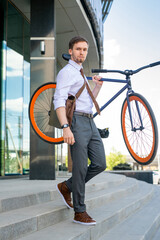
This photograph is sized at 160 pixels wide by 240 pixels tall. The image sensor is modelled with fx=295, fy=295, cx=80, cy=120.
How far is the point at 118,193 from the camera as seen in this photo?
5.92 metres

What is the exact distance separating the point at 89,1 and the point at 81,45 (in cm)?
688

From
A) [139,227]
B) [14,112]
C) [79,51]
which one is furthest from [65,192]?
[14,112]

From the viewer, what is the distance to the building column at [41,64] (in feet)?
23.4

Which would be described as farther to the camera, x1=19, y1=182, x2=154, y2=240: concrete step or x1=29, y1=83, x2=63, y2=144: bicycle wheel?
x1=29, y1=83, x2=63, y2=144: bicycle wheel

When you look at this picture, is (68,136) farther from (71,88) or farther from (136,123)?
(136,123)

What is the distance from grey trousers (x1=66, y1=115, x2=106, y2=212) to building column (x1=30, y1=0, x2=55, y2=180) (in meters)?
3.87

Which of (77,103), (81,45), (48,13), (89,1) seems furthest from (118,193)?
(89,1)

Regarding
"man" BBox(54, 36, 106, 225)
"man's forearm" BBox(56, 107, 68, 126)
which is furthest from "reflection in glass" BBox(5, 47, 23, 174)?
"man's forearm" BBox(56, 107, 68, 126)

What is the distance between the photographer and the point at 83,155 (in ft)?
10.3

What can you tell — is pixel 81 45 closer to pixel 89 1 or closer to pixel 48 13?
pixel 48 13

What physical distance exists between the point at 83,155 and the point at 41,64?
4744 mm

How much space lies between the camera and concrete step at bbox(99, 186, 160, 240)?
11.7ft

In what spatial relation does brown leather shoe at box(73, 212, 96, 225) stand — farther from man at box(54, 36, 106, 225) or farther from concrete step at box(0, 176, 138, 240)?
concrete step at box(0, 176, 138, 240)

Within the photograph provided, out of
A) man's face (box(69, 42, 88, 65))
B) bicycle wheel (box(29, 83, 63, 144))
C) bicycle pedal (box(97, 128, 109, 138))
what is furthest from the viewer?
bicycle wheel (box(29, 83, 63, 144))
